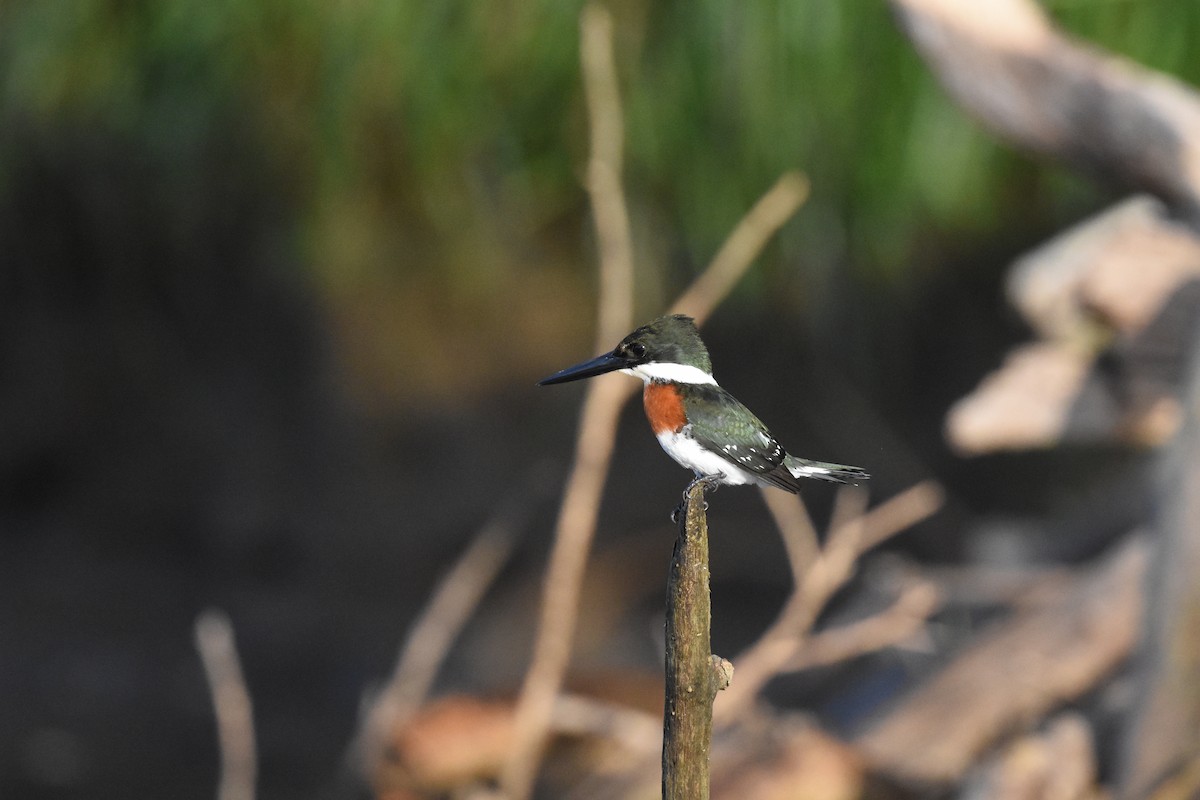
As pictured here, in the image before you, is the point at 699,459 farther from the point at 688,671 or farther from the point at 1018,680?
the point at 1018,680

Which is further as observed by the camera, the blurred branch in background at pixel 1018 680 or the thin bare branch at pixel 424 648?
the blurred branch in background at pixel 1018 680

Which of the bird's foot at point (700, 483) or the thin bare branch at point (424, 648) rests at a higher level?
the thin bare branch at point (424, 648)

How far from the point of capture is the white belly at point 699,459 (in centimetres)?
40

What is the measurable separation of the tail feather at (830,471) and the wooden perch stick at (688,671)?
43 mm

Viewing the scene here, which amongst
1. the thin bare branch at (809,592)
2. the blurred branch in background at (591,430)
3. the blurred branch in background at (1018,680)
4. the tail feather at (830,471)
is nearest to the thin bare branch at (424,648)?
the blurred branch in background at (591,430)

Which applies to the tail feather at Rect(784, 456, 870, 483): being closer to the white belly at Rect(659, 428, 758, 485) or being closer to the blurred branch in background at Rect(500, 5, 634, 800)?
the white belly at Rect(659, 428, 758, 485)

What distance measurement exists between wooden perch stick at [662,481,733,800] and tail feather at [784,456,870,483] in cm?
4

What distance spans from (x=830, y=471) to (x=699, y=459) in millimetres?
41

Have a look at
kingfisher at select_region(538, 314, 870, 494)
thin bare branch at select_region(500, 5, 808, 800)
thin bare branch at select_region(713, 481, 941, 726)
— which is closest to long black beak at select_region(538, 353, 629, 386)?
kingfisher at select_region(538, 314, 870, 494)

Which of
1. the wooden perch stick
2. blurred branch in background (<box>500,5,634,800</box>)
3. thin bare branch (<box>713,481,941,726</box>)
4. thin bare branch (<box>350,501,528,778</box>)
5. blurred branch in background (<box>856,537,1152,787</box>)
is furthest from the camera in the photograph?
blurred branch in background (<box>856,537,1152,787</box>)

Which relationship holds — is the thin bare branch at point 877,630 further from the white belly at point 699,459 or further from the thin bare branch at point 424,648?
the white belly at point 699,459

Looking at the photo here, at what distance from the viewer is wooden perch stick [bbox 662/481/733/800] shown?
1.20 ft

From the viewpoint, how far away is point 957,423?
1411 millimetres

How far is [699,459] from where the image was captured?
41cm
